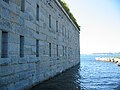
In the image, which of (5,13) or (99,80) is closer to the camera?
(5,13)

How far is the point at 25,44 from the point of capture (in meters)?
14.9

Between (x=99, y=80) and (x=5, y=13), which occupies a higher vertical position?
(x=5, y=13)

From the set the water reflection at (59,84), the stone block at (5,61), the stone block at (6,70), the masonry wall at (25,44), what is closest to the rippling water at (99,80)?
the water reflection at (59,84)

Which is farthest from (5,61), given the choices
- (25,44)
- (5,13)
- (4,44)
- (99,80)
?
(99,80)

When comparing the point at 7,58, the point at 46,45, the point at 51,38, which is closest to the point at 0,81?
the point at 7,58

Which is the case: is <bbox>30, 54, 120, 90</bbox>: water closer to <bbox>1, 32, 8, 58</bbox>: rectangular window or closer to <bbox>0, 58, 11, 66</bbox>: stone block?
<bbox>0, 58, 11, 66</bbox>: stone block

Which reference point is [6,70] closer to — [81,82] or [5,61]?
[5,61]

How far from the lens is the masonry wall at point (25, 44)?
39.4ft

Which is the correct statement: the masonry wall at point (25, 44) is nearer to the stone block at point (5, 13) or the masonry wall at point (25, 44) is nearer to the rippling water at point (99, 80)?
the stone block at point (5, 13)

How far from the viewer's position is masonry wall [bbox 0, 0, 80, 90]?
1201cm

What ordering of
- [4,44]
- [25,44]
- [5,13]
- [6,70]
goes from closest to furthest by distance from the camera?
1. [5,13]
2. [6,70]
3. [4,44]
4. [25,44]

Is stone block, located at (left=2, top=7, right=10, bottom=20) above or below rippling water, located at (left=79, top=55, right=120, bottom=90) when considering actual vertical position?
above

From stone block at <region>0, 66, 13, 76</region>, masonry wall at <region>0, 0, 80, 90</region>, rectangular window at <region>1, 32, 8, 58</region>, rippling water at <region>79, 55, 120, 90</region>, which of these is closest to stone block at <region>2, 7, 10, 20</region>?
masonry wall at <region>0, 0, 80, 90</region>

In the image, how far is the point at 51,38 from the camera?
22.7 meters
